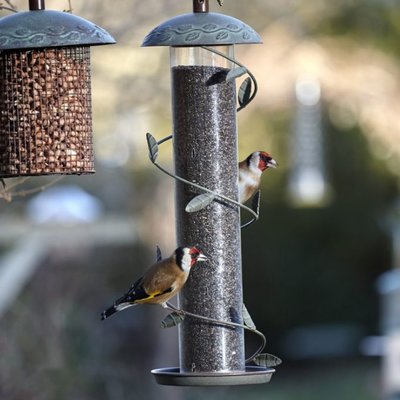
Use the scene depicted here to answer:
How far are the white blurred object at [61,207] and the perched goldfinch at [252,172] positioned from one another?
34.3ft

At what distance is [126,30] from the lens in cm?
1218

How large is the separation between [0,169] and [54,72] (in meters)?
0.45

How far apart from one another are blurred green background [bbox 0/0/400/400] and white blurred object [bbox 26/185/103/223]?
0.11 feet

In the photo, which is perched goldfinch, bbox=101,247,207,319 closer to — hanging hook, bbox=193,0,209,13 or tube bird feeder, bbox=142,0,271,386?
tube bird feeder, bbox=142,0,271,386

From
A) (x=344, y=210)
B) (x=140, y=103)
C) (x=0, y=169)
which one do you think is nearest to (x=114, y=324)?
(x=140, y=103)

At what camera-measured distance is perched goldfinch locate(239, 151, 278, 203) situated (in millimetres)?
5840

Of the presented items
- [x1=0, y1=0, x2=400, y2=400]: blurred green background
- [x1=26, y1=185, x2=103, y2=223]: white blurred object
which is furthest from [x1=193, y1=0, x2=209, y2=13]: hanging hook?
[x1=26, y1=185, x2=103, y2=223]: white blurred object

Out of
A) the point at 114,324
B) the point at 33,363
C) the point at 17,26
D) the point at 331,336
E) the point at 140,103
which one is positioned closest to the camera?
the point at 17,26

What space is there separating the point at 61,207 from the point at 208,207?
11.2m

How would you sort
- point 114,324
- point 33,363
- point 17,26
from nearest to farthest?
point 17,26 → point 33,363 → point 114,324

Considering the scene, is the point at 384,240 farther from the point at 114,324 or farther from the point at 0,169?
the point at 0,169

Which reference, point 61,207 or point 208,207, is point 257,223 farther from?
point 208,207

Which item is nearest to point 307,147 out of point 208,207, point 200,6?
point 208,207

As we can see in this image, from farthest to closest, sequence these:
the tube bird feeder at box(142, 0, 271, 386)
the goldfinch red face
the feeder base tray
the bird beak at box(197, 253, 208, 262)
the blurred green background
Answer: the blurred green background < the goldfinch red face < the tube bird feeder at box(142, 0, 271, 386) < the bird beak at box(197, 253, 208, 262) < the feeder base tray
